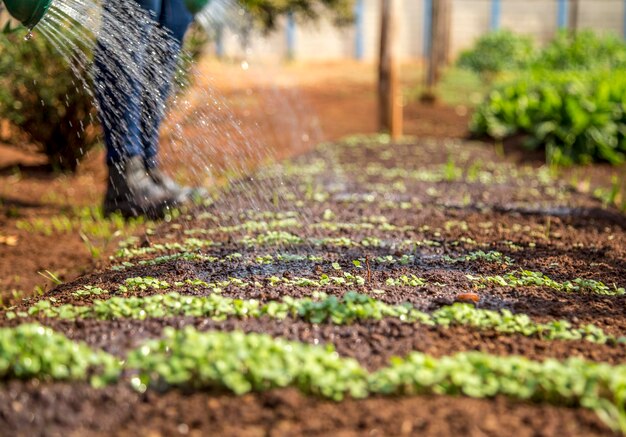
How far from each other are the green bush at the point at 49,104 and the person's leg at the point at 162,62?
1.02 metres

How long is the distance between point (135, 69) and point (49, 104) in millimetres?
1959

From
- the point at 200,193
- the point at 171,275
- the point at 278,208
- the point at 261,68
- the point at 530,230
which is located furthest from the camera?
the point at 261,68

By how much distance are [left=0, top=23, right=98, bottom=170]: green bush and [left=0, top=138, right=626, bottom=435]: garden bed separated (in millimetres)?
1934

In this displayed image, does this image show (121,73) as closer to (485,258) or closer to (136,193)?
(136,193)

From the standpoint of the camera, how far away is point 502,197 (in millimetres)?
5016

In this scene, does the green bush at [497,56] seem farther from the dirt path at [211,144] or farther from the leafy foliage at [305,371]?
the leafy foliage at [305,371]

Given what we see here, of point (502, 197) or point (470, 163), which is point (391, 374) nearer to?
point (502, 197)

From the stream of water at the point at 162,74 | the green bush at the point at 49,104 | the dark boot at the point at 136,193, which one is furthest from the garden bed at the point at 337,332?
the green bush at the point at 49,104

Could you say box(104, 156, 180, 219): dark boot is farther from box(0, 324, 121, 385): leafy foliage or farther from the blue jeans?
box(0, 324, 121, 385): leafy foliage

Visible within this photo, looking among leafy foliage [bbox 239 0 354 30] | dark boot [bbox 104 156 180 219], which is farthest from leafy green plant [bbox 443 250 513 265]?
leafy foliage [bbox 239 0 354 30]

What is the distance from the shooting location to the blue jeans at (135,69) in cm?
371

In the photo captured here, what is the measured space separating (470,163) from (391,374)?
4.85m

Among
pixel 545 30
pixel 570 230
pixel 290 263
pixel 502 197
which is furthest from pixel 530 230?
pixel 545 30

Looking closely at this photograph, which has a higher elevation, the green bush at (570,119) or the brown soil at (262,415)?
the green bush at (570,119)
